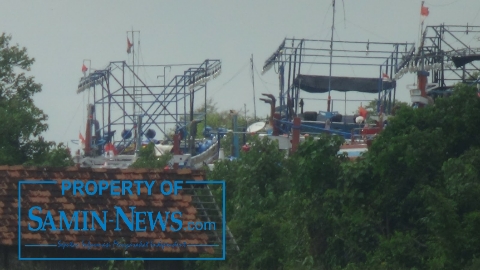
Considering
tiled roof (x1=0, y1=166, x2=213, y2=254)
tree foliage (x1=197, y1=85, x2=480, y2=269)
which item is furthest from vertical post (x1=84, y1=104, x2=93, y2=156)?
tiled roof (x1=0, y1=166, x2=213, y2=254)

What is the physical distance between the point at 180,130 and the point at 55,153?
26.4ft

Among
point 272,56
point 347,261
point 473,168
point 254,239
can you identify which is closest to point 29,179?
point 254,239

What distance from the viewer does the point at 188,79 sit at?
3797 cm

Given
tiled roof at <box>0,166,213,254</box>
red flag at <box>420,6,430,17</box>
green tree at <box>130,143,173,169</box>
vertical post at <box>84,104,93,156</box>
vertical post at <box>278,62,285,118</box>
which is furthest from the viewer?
vertical post at <box>84,104,93,156</box>

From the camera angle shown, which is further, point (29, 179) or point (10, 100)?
point (10, 100)

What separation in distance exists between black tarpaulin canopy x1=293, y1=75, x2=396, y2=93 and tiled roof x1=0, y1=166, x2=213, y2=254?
17293mm

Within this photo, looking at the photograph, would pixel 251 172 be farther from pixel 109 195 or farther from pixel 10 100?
pixel 10 100

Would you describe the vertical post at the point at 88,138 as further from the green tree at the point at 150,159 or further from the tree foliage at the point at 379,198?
the tree foliage at the point at 379,198

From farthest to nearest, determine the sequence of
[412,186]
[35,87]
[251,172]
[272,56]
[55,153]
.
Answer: [272,56], [35,87], [55,153], [251,172], [412,186]

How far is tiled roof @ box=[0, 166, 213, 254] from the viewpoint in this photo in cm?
1902

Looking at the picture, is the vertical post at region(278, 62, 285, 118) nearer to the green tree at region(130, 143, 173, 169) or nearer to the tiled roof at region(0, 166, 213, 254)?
the green tree at region(130, 143, 173, 169)

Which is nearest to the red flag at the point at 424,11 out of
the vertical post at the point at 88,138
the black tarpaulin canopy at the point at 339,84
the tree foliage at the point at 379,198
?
the black tarpaulin canopy at the point at 339,84

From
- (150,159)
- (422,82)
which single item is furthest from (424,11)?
(150,159)

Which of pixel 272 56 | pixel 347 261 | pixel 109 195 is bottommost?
pixel 347 261
